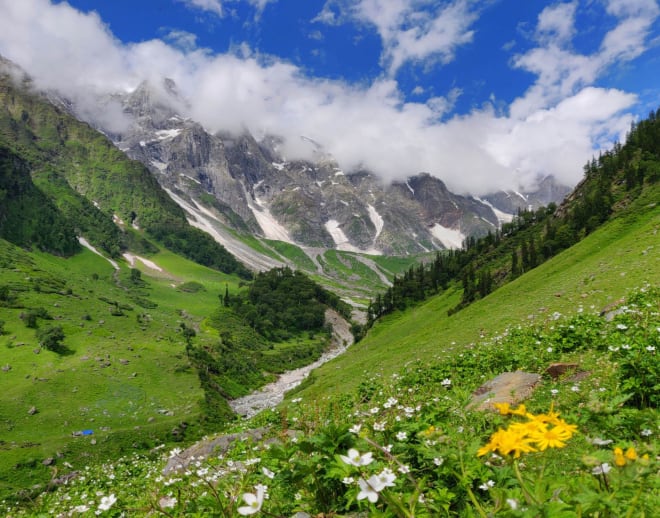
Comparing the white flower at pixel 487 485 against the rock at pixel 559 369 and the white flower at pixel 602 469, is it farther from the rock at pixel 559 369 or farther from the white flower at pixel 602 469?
the rock at pixel 559 369

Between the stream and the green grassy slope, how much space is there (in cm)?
1767

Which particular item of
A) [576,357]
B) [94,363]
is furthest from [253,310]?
[576,357]

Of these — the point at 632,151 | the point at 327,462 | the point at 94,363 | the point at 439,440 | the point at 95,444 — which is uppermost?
the point at 632,151

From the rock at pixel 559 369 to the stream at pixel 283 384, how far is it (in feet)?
164

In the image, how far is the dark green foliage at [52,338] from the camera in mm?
61750

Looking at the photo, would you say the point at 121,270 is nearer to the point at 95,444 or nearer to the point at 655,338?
the point at 95,444

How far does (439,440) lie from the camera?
3293 mm

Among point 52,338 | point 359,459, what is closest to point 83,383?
point 52,338

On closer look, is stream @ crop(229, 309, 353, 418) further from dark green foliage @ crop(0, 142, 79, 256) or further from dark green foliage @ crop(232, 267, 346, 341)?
dark green foliage @ crop(0, 142, 79, 256)

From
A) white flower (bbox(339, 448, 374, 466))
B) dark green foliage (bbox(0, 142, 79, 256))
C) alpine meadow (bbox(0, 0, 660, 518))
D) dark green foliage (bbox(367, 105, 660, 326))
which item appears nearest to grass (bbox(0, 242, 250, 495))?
alpine meadow (bbox(0, 0, 660, 518))

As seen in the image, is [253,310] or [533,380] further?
[253,310]

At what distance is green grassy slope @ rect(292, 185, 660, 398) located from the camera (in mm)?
27750

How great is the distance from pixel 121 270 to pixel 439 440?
20663cm

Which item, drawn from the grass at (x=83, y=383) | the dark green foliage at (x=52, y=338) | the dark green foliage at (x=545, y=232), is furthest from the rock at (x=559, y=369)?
the dark green foliage at (x=52, y=338)
